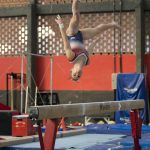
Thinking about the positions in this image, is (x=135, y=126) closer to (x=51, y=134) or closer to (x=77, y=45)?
(x=77, y=45)

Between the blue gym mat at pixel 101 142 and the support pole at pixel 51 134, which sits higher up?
the support pole at pixel 51 134

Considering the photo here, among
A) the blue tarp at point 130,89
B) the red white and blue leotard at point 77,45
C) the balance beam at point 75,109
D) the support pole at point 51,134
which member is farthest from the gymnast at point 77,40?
the blue tarp at point 130,89

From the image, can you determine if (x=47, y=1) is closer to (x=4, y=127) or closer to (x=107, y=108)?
(x=4, y=127)

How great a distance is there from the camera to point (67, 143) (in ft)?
23.7

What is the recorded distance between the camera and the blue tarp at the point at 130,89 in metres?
11.9

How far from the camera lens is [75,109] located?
5.50 m

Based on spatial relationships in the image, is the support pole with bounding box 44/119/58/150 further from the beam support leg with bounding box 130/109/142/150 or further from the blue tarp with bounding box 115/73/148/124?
the blue tarp with bounding box 115/73/148/124

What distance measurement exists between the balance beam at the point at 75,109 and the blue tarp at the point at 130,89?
5029mm

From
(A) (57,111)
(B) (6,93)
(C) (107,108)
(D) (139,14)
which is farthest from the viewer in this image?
(B) (6,93)

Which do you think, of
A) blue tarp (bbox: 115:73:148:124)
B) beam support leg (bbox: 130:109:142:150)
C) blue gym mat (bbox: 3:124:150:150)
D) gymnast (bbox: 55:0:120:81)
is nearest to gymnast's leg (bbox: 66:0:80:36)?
gymnast (bbox: 55:0:120:81)

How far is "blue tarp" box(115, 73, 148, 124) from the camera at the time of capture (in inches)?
468

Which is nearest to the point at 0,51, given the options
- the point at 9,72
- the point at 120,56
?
the point at 9,72

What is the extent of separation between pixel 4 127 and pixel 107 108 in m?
3.13

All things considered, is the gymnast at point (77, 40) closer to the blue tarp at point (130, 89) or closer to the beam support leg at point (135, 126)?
the beam support leg at point (135, 126)
